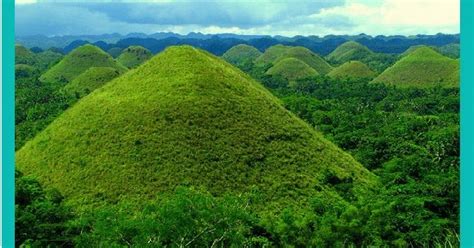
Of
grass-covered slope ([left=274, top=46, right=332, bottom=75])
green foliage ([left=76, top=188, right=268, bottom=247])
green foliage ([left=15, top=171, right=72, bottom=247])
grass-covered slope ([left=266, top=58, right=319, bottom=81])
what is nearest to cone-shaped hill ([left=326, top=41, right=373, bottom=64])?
grass-covered slope ([left=274, top=46, right=332, bottom=75])

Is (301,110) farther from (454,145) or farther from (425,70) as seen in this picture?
(425,70)

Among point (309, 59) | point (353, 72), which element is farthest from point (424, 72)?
point (309, 59)

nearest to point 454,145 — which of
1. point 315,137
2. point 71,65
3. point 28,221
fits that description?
point 315,137

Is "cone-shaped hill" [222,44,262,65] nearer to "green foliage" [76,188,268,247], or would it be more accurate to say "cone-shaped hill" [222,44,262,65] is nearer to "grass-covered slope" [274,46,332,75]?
"grass-covered slope" [274,46,332,75]

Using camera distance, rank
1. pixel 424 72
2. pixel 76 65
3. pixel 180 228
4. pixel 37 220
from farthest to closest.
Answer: pixel 76 65 < pixel 424 72 < pixel 37 220 < pixel 180 228

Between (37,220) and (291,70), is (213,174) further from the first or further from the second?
(291,70)
